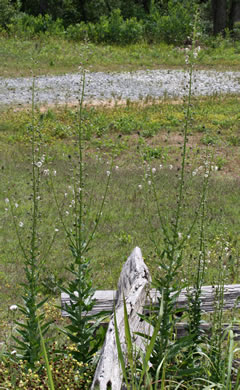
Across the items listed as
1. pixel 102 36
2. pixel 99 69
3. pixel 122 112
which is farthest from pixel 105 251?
pixel 102 36

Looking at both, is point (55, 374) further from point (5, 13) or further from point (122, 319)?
point (5, 13)

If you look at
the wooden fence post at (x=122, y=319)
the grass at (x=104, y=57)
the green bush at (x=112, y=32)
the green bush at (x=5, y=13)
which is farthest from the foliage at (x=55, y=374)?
the green bush at (x=5, y=13)

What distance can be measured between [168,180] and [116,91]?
8.96 meters

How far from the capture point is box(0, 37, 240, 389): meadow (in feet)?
19.0

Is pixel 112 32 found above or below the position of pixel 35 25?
below

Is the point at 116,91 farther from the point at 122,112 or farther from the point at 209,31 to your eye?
the point at 209,31

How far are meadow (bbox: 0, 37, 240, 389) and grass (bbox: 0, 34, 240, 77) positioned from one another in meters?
1.35

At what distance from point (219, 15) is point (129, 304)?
3188 centimetres

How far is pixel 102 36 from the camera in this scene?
98.4ft

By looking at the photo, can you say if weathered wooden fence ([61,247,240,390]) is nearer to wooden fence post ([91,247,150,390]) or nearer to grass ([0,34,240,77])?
wooden fence post ([91,247,150,390])

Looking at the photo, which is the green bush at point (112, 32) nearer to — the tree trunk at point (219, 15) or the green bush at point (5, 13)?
the green bush at point (5, 13)

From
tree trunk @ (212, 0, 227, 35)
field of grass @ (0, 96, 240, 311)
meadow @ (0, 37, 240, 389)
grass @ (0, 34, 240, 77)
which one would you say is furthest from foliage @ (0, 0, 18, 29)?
field of grass @ (0, 96, 240, 311)

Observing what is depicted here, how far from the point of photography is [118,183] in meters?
11.4

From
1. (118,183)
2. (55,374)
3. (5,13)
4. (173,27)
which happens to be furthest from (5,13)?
(55,374)
